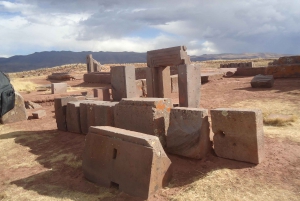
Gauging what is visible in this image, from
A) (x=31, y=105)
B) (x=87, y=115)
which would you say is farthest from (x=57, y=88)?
(x=87, y=115)

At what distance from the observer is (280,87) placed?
11789 mm

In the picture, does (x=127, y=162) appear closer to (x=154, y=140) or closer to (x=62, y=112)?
(x=154, y=140)

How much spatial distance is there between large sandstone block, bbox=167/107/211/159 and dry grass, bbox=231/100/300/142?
1822mm

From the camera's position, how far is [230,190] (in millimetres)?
3854

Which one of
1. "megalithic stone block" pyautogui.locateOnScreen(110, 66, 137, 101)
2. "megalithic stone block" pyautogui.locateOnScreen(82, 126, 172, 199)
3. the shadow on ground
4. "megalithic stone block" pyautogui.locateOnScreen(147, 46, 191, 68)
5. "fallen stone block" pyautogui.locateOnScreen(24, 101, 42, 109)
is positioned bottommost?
the shadow on ground

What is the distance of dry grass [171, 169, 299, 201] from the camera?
369 centimetres

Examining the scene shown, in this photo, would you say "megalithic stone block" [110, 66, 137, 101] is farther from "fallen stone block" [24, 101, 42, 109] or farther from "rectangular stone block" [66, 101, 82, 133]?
"fallen stone block" [24, 101, 42, 109]

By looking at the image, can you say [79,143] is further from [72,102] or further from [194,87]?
[194,87]

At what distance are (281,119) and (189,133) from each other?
124 inches

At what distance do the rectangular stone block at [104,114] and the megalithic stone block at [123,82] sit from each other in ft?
7.33

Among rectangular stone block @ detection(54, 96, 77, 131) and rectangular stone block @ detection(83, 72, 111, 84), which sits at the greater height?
→ rectangular stone block @ detection(83, 72, 111, 84)

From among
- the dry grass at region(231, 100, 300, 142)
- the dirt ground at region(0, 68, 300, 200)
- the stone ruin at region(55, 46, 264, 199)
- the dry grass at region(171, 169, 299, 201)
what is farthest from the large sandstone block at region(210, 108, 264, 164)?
the dry grass at region(231, 100, 300, 142)

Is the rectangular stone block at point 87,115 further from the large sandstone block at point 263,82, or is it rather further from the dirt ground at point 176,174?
the large sandstone block at point 263,82

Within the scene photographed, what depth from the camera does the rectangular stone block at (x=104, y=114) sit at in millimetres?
6594
